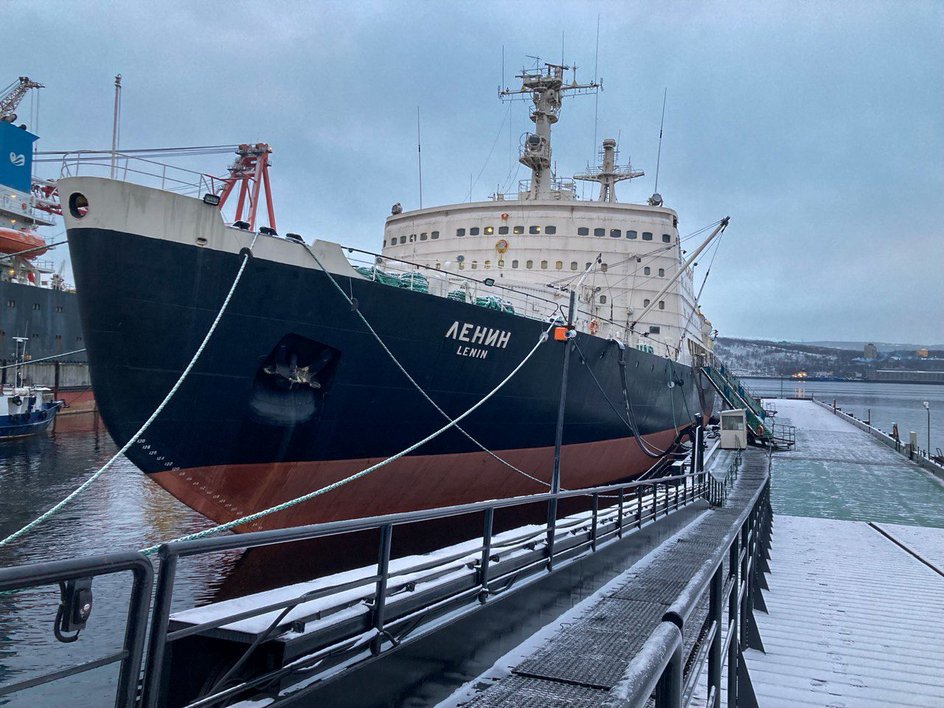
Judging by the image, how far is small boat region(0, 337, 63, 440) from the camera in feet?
82.0

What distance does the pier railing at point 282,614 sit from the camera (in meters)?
2.11

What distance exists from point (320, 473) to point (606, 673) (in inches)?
270

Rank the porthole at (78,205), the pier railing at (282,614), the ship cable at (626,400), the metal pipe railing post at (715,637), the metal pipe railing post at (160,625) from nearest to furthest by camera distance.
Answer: the pier railing at (282,614) < the metal pipe railing post at (160,625) < the metal pipe railing post at (715,637) < the porthole at (78,205) < the ship cable at (626,400)

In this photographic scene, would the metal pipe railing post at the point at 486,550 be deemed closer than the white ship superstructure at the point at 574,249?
Yes

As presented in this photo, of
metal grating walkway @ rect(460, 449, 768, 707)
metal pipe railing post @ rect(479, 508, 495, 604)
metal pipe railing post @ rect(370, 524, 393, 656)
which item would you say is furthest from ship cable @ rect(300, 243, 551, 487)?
metal pipe railing post @ rect(370, 524, 393, 656)

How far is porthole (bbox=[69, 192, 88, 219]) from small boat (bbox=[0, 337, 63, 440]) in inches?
796

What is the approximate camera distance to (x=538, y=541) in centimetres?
622

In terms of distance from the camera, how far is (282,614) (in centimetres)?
282

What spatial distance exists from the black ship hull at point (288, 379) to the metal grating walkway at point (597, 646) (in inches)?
190

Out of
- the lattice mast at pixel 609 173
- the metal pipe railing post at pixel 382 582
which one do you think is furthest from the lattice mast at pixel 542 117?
the metal pipe railing post at pixel 382 582

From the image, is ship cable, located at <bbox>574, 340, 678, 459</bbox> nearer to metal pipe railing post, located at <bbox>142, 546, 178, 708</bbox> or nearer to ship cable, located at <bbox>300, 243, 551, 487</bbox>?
ship cable, located at <bbox>300, 243, 551, 487</bbox>

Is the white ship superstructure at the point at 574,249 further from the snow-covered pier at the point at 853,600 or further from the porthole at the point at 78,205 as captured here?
the porthole at the point at 78,205

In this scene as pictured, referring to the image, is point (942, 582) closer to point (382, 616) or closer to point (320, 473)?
point (320, 473)

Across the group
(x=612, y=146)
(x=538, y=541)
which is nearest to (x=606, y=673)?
(x=538, y=541)
